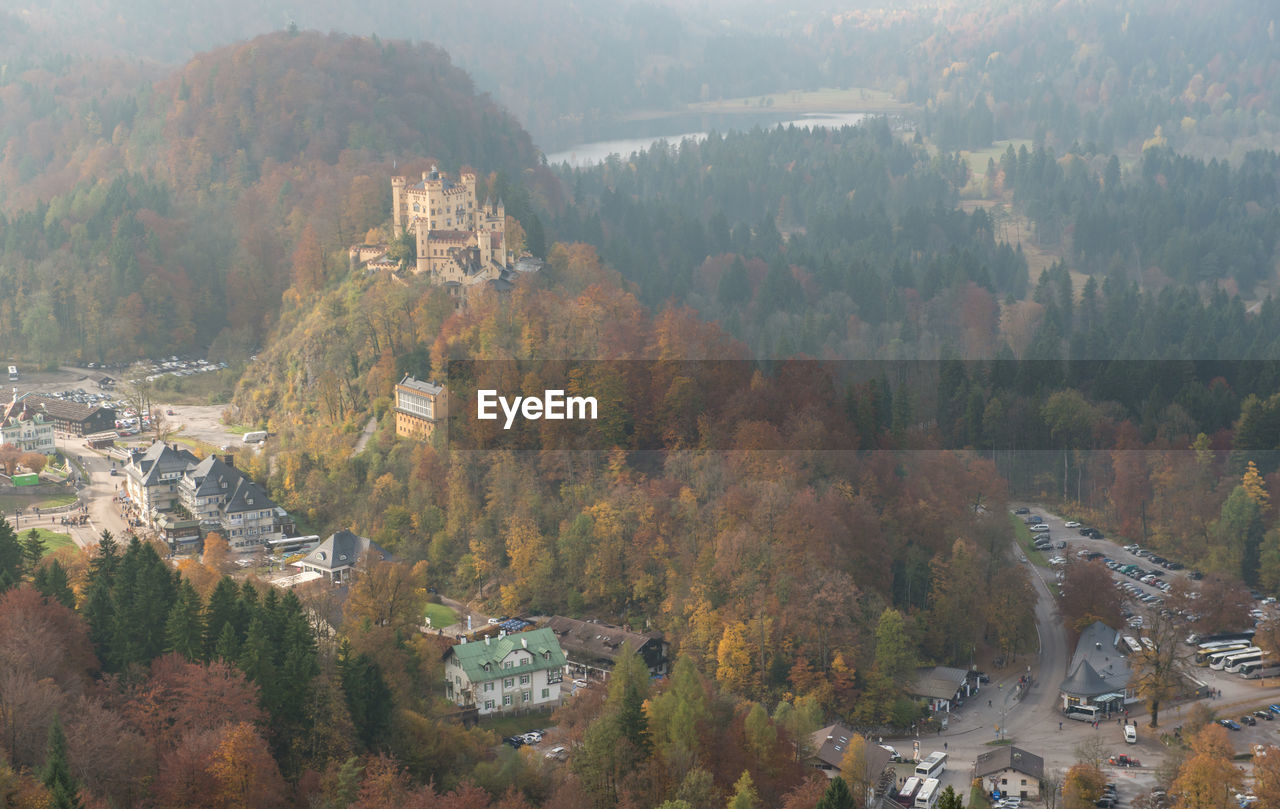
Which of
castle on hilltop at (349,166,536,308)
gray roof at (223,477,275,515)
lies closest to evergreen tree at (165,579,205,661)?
gray roof at (223,477,275,515)

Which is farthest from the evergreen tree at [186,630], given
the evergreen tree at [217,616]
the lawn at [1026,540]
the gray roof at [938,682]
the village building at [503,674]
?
the lawn at [1026,540]

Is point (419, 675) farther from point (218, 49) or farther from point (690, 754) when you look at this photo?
point (218, 49)

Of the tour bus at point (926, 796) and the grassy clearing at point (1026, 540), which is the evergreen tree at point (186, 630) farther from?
the grassy clearing at point (1026, 540)

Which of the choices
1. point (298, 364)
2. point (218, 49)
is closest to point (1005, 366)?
point (298, 364)

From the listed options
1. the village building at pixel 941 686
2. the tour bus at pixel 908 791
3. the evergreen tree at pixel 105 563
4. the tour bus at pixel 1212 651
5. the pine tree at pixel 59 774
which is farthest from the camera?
the tour bus at pixel 1212 651

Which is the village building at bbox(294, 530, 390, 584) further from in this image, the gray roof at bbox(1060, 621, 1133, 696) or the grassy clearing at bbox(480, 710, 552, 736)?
the gray roof at bbox(1060, 621, 1133, 696)

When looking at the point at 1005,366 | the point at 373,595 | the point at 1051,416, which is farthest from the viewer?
the point at 1005,366
